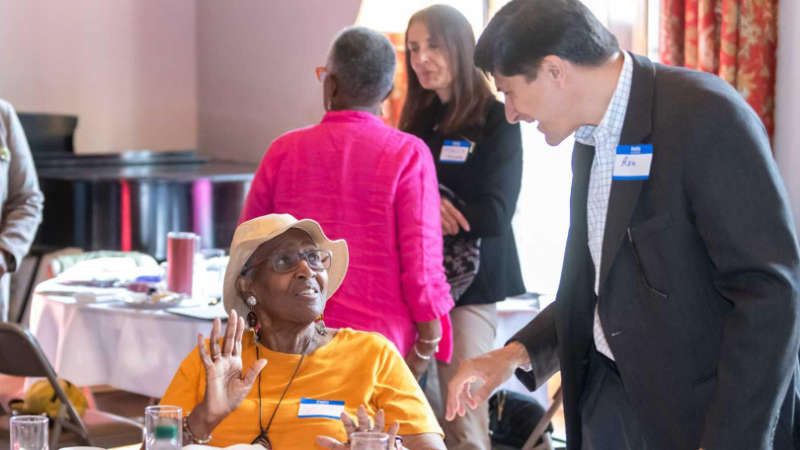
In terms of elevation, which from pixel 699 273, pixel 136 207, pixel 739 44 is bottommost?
pixel 136 207

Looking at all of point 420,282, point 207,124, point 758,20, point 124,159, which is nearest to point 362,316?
point 420,282

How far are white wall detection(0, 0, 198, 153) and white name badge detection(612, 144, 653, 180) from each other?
7029 millimetres

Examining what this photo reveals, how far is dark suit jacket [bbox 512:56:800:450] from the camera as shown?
165 cm

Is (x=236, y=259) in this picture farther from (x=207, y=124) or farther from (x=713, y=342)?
(x=207, y=124)

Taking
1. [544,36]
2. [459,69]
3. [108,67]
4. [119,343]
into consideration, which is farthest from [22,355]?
[108,67]

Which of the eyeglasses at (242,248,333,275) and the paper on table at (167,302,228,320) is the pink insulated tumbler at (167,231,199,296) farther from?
the eyeglasses at (242,248,333,275)

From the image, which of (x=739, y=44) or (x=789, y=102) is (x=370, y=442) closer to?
(x=789, y=102)

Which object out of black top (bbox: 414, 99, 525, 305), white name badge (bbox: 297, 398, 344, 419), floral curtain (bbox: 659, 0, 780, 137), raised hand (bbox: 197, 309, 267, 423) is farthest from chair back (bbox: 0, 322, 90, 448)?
floral curtain (bbox: 659, 0, 780, 137)

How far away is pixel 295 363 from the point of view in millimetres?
2426

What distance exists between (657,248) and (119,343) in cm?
236

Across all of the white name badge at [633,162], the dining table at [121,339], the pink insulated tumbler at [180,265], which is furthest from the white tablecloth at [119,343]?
the white name badge at [633,162]

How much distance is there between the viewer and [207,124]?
29.5ft

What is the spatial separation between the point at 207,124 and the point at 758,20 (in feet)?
18.5

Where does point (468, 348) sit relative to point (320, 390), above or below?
below
